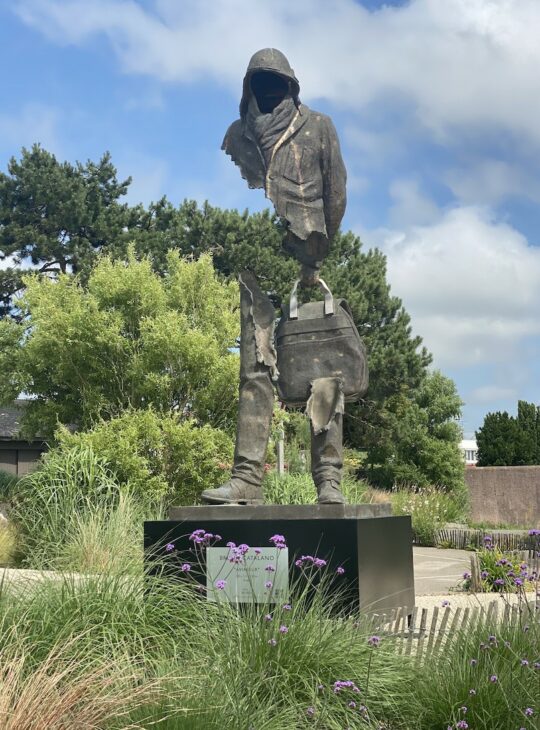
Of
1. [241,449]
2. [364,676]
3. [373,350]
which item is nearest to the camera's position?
[364,676]

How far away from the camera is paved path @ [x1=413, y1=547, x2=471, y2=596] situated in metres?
9.86

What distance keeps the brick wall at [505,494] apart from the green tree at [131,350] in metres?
10.9

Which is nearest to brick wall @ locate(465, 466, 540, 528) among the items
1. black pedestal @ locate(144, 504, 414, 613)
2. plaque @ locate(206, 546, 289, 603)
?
black pedestal @ locate(144, 504, 414, 613)

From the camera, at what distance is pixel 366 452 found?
29.6m

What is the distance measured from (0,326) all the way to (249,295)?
15.4 m

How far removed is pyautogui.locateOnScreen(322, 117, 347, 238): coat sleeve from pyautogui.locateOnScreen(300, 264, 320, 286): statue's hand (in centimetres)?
38

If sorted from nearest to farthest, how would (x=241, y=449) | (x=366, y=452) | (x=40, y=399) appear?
(x=241, y=449), (x=40, y=399), (x=366, y=452)

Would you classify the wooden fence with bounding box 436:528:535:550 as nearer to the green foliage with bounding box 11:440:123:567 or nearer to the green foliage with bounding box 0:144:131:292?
the green foliage with bounding box 11:440:123:567

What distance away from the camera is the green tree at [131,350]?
579 inches

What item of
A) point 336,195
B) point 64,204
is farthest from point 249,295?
point 64,204

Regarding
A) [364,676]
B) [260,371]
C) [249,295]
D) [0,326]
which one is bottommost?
[364,676]

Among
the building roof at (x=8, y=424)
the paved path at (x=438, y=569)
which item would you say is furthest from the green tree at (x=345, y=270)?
the paved path at (x=438, y=569)

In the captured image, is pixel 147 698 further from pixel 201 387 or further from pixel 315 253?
pixel 201 387

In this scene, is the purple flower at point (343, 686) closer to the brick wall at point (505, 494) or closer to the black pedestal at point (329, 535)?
the black pedestal at point (329, 535)
